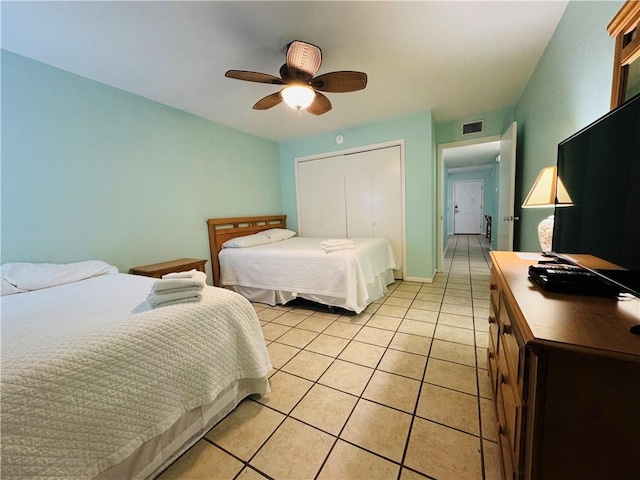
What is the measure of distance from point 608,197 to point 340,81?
1768mm

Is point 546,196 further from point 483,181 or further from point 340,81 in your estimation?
point 483,181

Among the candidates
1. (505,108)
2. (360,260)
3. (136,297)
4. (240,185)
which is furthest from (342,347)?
(505,108)

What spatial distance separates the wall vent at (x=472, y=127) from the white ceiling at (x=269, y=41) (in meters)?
0.89

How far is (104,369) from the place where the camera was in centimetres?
89

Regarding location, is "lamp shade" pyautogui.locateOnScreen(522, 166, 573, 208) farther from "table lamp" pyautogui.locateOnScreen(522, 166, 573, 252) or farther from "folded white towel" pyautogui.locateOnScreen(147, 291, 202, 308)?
"folded white towel" pyautogui.locateOnScreen(147, 291, 202, 308)

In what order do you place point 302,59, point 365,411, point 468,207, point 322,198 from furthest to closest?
point 468,207, point 322,198, point 302,59, point 365,411

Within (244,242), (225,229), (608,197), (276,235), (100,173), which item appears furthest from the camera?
(276,235)

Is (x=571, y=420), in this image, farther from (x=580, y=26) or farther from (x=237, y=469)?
(x=580, y=26)

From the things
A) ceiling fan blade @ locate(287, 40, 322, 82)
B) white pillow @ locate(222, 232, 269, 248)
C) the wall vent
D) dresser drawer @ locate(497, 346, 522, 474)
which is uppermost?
the wall vent

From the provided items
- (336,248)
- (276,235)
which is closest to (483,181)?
(276,235)

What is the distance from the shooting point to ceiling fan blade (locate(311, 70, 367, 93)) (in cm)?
186

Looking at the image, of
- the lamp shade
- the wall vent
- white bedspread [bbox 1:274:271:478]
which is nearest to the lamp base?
the lamp shade

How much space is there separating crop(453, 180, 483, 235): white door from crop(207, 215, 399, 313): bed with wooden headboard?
725cm

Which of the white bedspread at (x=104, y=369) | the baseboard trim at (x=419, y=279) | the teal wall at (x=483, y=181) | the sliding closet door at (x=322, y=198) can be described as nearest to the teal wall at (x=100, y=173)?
the white bedspread at (x=104, y=369)
